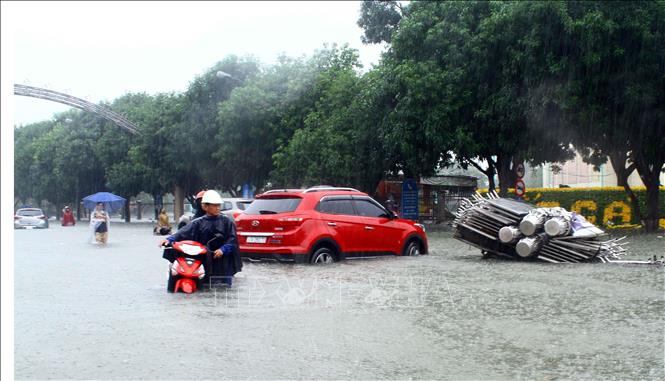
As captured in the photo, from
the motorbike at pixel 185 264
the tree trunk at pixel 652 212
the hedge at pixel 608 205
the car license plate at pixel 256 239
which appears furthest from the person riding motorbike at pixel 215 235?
the hedge at pixel 608 205

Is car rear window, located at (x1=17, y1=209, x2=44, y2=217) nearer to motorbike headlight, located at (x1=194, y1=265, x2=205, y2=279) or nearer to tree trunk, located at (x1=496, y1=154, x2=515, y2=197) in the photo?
tree trunk, located at (x1=496, y1=154, x2=515, y2=197)

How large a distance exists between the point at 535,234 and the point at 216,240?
7.41 metres

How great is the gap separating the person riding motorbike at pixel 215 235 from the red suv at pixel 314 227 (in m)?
2.84

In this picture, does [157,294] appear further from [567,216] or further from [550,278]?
[567,216]

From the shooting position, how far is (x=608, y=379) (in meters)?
6.25

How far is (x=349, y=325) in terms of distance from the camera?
8.41 metres

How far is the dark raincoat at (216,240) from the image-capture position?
1109 cm

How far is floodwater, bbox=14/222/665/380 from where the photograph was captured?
6457 mm

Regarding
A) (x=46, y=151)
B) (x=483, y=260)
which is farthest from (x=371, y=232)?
(x=46, y=151)

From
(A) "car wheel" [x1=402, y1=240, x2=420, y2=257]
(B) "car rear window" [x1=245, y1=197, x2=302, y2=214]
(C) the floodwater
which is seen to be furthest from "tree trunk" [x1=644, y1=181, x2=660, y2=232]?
(B) "car rear window" [x1=245, y1=197, x2=302, y2=214]

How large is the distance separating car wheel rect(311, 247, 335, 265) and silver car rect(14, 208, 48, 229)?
3891 cm

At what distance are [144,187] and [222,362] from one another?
57586 millimetres

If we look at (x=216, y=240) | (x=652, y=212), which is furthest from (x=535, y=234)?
(x=652, y=212)

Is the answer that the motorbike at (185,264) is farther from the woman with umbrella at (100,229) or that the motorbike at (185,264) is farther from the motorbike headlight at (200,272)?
the woman with umbrella at (100,229)
